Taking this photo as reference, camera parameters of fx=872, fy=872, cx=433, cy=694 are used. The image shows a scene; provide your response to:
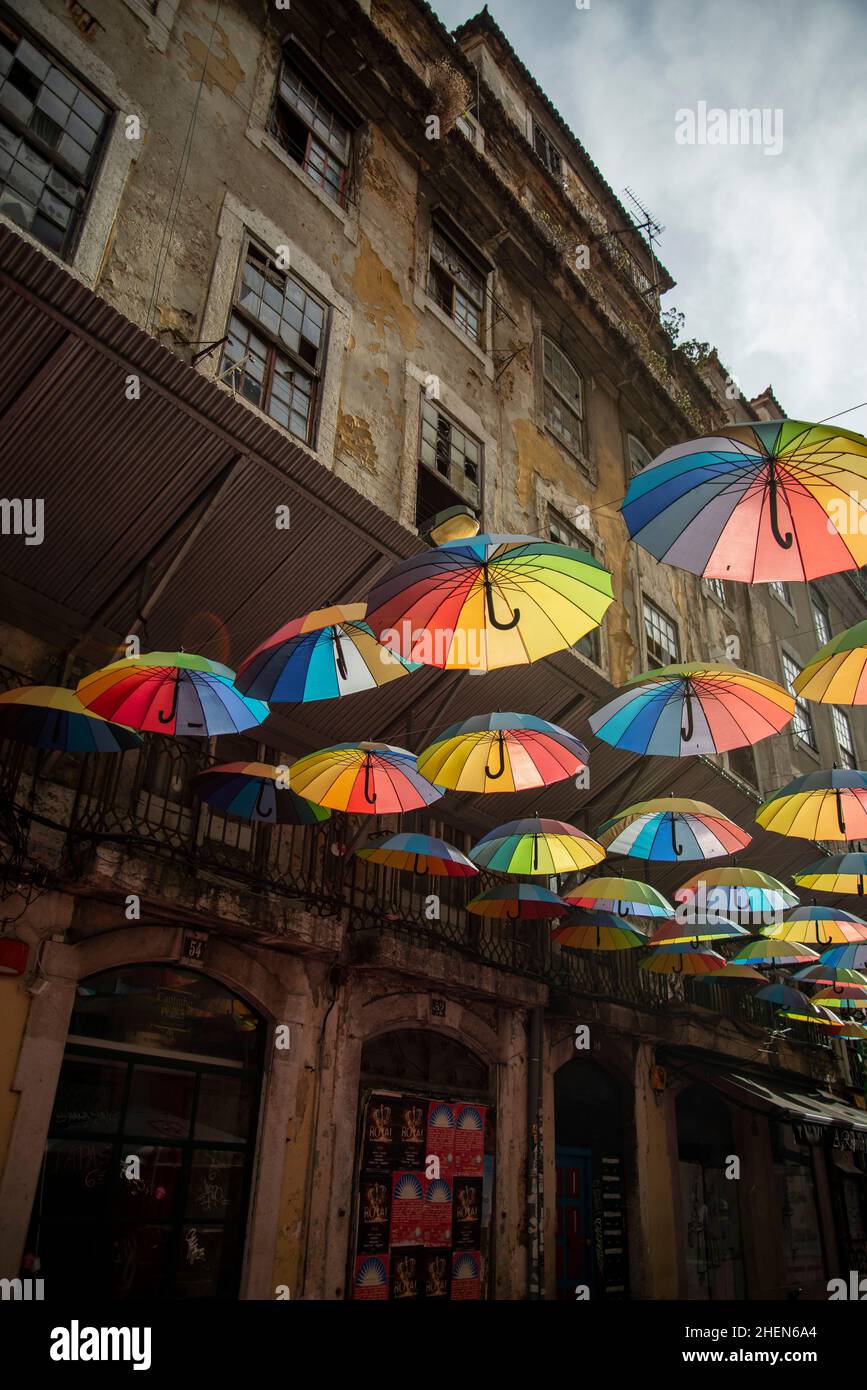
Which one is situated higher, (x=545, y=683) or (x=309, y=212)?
(x=309, y=212)

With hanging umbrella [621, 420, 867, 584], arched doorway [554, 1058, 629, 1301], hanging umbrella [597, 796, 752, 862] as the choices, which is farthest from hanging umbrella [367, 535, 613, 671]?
arched doorway [554, 1058, 629, 1301]

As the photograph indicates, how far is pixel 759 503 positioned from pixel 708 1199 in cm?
1462

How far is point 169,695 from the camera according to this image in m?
6.66

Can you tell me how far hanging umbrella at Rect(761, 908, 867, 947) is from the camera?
37.1 feet

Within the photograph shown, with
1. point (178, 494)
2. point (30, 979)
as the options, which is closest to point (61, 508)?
point (178, 494)

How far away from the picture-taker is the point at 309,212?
1146cm

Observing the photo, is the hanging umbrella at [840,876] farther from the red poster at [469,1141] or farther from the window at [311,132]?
the window at [311,132]

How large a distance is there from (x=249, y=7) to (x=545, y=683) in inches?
383

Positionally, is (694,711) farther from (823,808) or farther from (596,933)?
(596,933)

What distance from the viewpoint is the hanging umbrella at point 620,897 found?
10.1 m

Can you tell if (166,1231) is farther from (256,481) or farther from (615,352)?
(615,352)

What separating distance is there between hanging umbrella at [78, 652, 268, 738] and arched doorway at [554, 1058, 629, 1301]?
9.04 meters

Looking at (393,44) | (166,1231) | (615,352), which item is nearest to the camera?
(166,1231)
